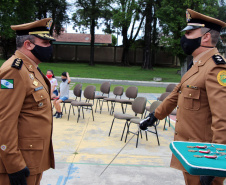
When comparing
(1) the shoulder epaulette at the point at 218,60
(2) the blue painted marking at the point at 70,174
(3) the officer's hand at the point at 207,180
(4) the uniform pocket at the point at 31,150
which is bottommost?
(2) the blue painted marking at the point at 70,174

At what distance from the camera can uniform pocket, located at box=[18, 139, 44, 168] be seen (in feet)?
7.30

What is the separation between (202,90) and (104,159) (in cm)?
298

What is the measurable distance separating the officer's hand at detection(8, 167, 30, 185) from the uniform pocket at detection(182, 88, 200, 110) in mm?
1579

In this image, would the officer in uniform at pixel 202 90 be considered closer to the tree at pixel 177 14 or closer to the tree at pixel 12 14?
the tree at pixel 177 14

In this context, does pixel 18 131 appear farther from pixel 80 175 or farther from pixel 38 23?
pixel 80 175

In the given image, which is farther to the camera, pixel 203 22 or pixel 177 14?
pixel 177 14

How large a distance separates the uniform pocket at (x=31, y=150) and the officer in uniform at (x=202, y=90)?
1.37 m

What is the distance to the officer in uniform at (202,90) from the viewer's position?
7.48 feet

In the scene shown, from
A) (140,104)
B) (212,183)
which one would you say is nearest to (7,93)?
(212,183)

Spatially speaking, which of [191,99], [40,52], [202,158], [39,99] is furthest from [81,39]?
[202,158]

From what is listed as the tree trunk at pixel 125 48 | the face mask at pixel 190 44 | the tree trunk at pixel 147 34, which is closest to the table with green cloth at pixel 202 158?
the face mask at pixel 190 44

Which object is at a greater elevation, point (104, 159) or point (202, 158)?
point (202, 158)

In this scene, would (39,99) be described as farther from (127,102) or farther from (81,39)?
(81,39)

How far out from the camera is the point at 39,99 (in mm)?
2287
